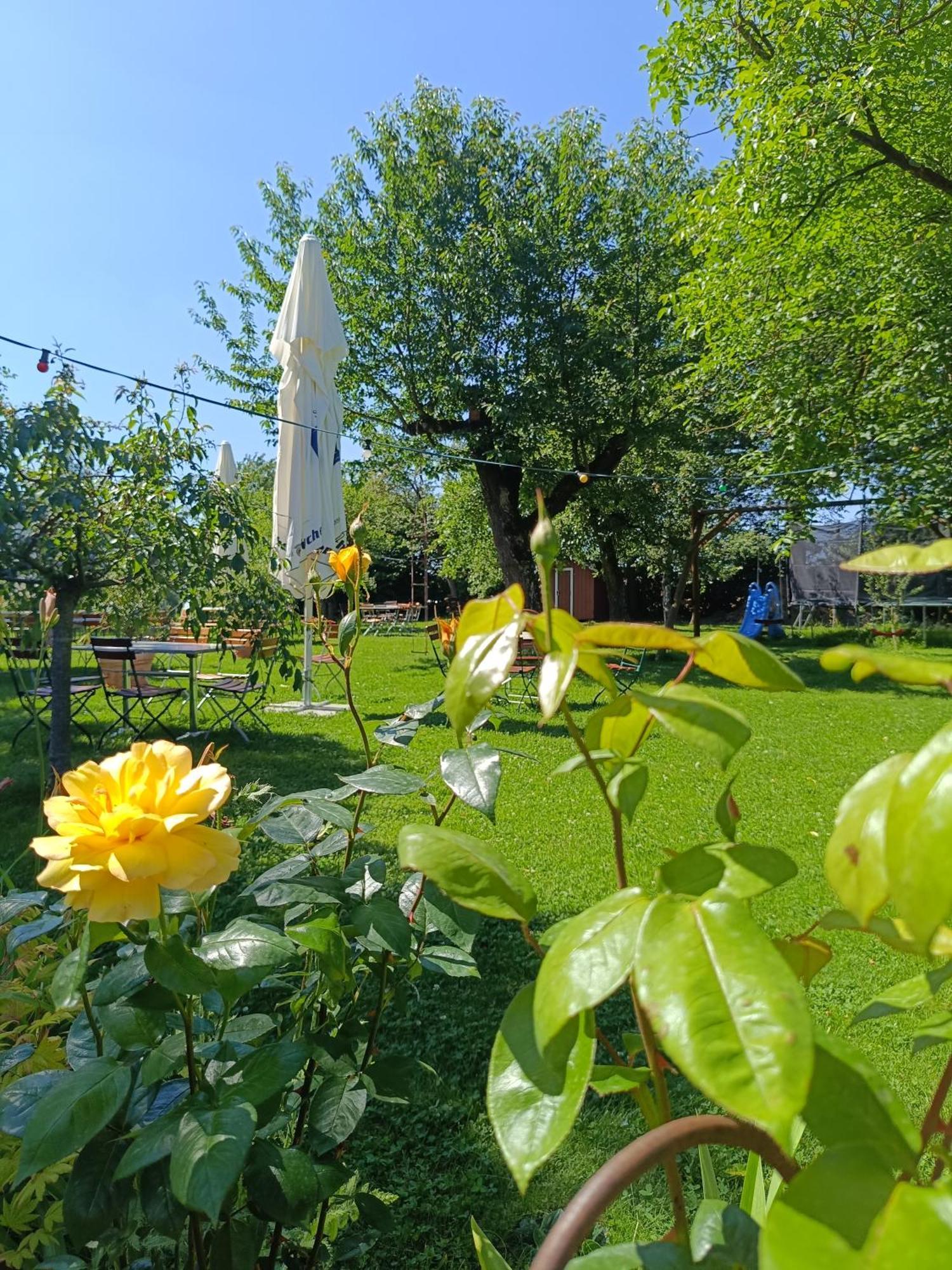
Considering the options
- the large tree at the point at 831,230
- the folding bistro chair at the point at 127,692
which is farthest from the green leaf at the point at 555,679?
the large tree at the point at 831,230

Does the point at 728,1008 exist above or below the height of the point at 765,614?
below

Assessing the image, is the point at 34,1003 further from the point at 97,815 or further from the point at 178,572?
the point at 178,572

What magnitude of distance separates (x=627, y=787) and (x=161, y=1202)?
0.60 meters

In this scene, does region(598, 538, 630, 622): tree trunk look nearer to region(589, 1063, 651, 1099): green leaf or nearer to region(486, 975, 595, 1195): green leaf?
region(589, 1063, 651, 1099): green leaf

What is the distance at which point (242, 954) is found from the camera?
67 cm

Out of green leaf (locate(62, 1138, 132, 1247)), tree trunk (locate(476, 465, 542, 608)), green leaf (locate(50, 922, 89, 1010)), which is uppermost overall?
tree trunk (locate(476, 465, 542, 608))

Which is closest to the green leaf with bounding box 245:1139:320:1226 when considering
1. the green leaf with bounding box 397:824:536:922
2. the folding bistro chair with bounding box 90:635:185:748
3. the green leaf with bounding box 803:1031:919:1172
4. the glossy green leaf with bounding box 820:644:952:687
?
the green leaf with bounding box 397:824:536:922

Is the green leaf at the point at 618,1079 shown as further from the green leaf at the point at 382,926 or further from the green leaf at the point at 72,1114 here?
the green leaf at the point at 72,1114

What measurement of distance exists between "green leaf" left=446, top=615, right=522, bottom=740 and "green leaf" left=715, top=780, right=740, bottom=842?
0.14 m

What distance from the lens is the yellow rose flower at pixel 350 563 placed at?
3.05 ft

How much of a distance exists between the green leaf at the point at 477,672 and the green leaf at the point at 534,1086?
0.40 ft

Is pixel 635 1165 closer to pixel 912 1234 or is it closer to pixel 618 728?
pixel 912 1234

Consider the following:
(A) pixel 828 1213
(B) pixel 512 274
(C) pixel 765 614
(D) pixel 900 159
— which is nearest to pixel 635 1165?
(A) pixel 828 1213

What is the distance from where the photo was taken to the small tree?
3.27 m
